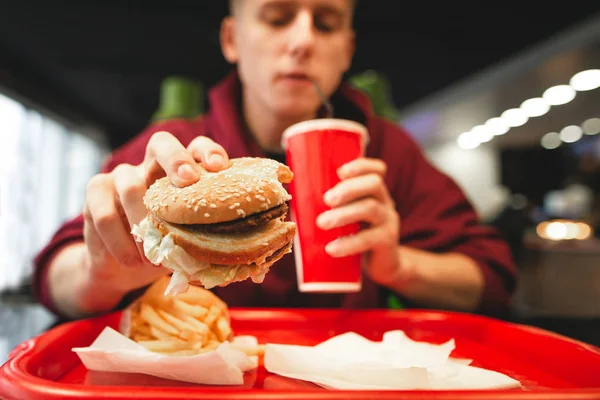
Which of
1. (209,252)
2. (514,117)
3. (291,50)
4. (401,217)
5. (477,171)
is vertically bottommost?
(209,252)

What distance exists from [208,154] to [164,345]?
40cm

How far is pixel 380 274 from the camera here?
1.32 m

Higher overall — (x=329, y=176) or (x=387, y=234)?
(x=329, y=176)

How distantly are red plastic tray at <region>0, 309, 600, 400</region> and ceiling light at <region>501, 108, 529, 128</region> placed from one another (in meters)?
6.81

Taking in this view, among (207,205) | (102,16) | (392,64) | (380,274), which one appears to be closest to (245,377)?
(207,205)

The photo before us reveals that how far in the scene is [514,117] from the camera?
744 cm

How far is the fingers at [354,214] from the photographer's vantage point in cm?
105

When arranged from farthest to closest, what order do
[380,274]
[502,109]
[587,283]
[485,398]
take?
[502,109] → [587,283] → [380,274] → [485,398]

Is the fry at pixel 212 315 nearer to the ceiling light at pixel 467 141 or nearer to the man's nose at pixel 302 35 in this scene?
the man's nose at pixel 302 35

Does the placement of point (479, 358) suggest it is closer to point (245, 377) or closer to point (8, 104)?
point (245, 377)

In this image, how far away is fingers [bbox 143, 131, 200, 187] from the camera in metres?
0.66

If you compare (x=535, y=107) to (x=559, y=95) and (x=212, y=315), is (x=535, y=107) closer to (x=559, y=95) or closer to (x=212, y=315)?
(x=559, y=95)

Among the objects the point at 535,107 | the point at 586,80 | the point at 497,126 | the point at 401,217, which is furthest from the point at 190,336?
the point at 497,126

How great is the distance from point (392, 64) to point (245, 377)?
18.9ft
